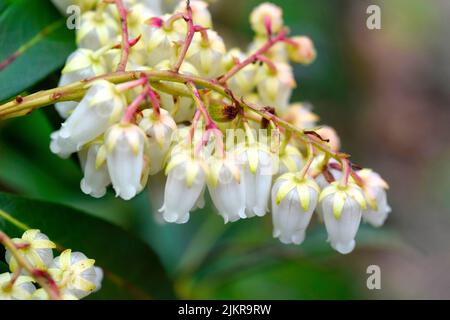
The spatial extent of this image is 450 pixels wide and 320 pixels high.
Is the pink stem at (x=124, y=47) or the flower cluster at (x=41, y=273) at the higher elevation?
the pink stem at (x=124, y=47)

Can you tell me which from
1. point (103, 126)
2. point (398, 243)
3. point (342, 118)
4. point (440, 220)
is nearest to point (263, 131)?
point (103, 126)

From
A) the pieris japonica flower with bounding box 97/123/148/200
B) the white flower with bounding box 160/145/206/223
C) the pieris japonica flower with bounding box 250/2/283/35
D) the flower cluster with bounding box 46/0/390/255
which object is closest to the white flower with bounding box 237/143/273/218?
the flower cluster with bounding box 46/0/390/255

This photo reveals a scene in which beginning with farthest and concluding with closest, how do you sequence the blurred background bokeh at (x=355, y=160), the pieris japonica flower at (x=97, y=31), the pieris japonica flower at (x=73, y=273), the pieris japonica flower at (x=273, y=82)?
the blurred background bokeh at (x=355, y=160)
the pieris japonica flower at (x=273, y=82)
the pieris japonica flower at (x=97, y=31)
the pieris japonica flower at (x=73, y=273)

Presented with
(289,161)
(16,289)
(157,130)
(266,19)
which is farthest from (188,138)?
(266,19)

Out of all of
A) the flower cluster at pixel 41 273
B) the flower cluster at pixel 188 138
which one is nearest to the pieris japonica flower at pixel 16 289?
the flower cluster at pixel 41 273

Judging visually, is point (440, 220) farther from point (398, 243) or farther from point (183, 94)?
point (183, 94)

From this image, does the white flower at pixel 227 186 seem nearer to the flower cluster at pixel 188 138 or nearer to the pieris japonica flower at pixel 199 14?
the flower cluster at pixel 188 138
